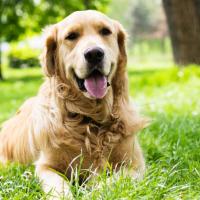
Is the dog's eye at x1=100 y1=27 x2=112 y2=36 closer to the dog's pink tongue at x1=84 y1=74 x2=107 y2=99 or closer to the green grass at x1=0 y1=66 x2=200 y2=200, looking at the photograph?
the dog's pink tongue at x1=84 y1=74 x2=107 y2=99

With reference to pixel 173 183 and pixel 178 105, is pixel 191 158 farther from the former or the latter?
pixel 178 105

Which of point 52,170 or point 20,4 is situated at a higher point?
point 20,4

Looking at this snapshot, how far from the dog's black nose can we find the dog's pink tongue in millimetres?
162

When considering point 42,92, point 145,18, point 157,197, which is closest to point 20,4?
point 42,92

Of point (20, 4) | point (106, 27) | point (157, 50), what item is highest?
point (20, 4)

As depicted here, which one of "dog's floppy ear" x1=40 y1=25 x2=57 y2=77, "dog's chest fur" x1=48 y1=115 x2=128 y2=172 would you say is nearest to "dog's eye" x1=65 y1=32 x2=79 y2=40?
"dog's floppy ear" x1=40 y1=25 x2=57 y2=77

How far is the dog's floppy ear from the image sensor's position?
13.1 ft

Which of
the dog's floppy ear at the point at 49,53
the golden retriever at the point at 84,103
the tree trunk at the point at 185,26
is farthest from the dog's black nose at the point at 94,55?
the tree trunk at the point at 185,26

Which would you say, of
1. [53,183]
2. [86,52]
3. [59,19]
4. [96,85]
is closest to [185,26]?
[96,85]

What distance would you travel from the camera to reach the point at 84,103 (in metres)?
3.90

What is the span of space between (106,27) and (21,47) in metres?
29.3

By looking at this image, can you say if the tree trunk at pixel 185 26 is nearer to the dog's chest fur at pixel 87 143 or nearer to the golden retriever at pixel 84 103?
the golden retriever at pixel 84 103

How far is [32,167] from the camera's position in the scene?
4.16m

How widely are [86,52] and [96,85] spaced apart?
0.98 ft
